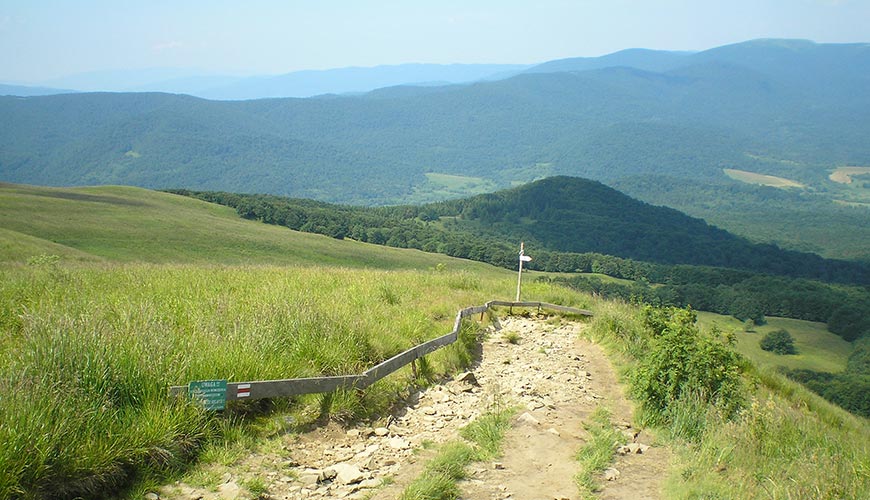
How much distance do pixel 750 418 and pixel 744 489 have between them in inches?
72.2

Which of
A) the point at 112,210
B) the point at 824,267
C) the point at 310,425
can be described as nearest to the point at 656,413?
the point at 310,425

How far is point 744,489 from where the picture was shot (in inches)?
212

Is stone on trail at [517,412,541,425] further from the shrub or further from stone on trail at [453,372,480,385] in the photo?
the shrub

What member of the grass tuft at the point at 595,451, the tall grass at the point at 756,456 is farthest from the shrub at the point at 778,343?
the grass tuft at the point at 595,451

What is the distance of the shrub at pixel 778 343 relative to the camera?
78.4m

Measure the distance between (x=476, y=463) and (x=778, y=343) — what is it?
87989 millimetres

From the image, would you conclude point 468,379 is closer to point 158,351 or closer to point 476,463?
point 476,463

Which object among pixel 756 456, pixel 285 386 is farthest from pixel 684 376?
pixel 285 386

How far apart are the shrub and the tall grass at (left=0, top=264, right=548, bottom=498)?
269 ft

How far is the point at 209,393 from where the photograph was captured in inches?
220

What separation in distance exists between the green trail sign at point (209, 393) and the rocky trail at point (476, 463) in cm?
66

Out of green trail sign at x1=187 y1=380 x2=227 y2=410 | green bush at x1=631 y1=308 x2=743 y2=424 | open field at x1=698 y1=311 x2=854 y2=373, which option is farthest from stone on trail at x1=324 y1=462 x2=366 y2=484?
open field at x1=698 y1=311 x2=854 y2=373

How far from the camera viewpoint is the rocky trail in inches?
205

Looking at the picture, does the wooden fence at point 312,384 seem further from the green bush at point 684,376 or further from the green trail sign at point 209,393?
the green bush at point 684,376
